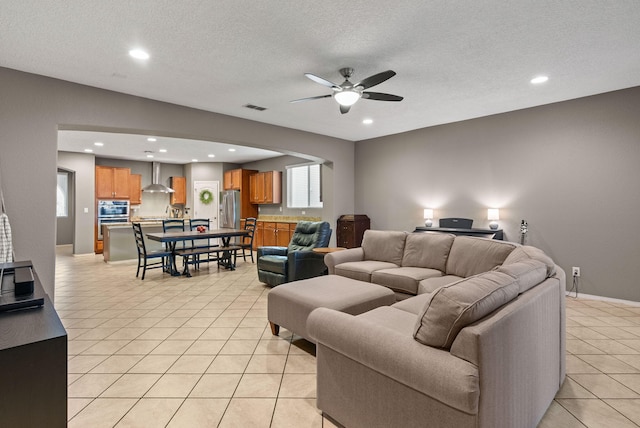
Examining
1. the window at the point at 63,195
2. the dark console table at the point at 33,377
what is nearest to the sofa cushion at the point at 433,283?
the dark console table at the point at 33,377

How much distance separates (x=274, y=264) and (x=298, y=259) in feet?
1.43

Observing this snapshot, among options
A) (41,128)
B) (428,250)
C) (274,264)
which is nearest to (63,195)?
(41,128)

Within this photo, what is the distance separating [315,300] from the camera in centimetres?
250

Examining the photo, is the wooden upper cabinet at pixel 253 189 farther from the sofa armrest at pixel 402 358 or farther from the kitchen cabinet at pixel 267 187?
the sofa armrest at pixel 402 358

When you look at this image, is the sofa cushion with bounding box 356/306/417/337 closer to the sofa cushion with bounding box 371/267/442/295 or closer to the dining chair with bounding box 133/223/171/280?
the sofa cushion with bounding box 371/267/442/295

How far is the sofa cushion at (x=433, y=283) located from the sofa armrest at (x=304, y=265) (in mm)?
1608

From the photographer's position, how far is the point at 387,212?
6398mm

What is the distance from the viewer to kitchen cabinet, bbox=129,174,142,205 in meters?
9.08

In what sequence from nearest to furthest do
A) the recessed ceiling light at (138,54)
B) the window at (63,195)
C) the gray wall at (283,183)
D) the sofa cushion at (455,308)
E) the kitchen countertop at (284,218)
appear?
the sofa cushion at (455,308) < the recessed ceiling light at (138,54) < the kitchen countertop at (284,218) < the gray wall at (283,183) < the window at (63,195)

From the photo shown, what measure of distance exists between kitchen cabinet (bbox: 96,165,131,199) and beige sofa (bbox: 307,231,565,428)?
904cm

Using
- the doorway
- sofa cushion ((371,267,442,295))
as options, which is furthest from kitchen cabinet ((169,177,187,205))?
sofa cushion ((371,267,442,295))

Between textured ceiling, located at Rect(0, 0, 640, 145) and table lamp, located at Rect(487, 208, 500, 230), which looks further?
table lamp, located at Rect(487, 208, 500, 230)

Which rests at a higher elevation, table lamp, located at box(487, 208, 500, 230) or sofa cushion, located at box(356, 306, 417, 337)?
table lamp, located at box(487, 208, 500, 230)

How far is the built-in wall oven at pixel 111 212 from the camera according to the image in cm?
849
